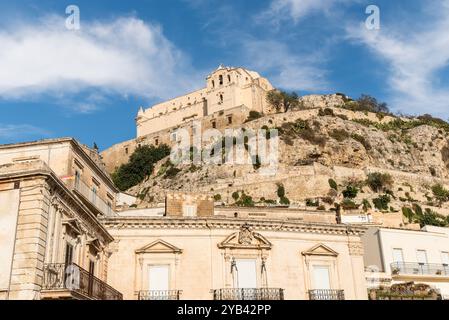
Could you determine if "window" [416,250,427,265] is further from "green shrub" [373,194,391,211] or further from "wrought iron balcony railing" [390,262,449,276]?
"green shrub" [373,194,391,211]

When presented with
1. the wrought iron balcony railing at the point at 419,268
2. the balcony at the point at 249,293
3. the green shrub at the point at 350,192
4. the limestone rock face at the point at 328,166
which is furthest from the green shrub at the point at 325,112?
the balcony at the point at 249,293

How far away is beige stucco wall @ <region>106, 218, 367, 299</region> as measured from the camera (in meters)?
26.6

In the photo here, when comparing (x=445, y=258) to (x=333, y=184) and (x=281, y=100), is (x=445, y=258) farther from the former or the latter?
(x=281, y=100)

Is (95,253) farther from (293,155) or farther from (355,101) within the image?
(355,101)

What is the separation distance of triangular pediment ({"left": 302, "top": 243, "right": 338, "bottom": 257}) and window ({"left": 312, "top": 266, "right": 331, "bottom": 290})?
2.29ft

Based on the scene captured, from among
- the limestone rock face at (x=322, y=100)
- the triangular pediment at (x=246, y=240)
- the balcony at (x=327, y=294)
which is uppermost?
the limestone rock face at (x=322, y=100)

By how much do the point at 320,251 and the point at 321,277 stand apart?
131 centimetres

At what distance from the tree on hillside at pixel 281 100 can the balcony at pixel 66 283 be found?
84471mm

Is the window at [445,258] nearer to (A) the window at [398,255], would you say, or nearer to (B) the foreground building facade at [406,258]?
(B) the foreground building facade at [406,258]

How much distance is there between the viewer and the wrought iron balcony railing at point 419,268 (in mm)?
36037

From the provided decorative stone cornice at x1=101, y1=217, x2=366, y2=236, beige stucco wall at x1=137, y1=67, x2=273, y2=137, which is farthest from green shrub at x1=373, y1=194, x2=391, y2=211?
decorative stone cornice at x1=101, y1=217, x2=366, y2=236

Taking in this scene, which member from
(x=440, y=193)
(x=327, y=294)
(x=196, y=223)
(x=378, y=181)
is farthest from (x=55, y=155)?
(x=440, y=193)

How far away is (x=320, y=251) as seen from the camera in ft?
93.7
